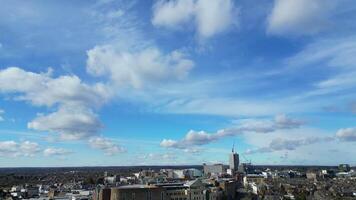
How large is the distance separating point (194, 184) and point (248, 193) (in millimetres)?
37516

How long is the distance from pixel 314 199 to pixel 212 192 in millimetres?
39072

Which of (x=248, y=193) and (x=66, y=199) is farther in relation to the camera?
(x=248, y=193)

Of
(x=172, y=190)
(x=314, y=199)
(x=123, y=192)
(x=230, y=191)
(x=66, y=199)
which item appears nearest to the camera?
(x=123, y=192)

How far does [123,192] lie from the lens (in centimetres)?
12738

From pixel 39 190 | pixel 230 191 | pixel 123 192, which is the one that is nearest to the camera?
pixel 123 192

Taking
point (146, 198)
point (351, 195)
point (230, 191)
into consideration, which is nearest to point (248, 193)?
point (230, 191)

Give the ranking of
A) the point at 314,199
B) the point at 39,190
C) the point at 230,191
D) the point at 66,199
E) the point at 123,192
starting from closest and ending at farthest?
the point at 123,192 < the point at 66,199 < the point at 314,199 < the point at 230,191 < the point at 39,190

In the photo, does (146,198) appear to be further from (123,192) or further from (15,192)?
(15,192)

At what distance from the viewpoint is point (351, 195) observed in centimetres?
19875

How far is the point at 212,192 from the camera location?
521 feet

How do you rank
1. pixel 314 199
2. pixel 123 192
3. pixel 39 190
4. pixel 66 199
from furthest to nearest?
pixel 39 190 < pixel 314 199 < pixel 66 199 < pixel 123 192

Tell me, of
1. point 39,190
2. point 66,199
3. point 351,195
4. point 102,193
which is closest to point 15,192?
point 39,190

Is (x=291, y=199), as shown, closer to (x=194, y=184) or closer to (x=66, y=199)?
(x=194, y=184)

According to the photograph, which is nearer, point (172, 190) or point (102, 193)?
point (102, 193)
